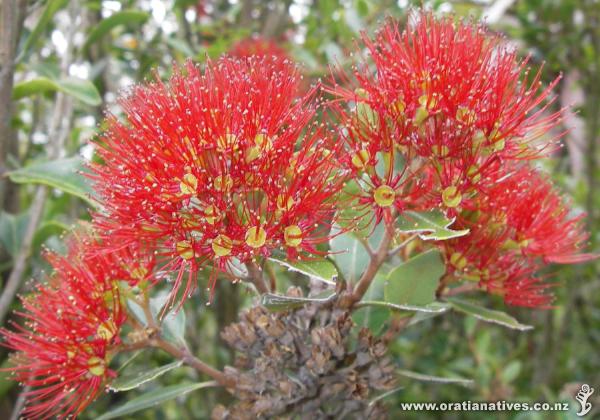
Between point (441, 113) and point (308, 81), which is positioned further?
point (308, 81)

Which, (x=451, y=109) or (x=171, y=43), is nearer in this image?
(x=451, y=109)

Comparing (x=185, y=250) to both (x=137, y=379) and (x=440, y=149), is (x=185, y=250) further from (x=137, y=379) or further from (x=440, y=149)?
(x=440, y=149)

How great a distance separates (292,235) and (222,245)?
11cm

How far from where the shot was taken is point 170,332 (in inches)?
48.3

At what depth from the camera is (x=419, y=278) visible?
1073mm

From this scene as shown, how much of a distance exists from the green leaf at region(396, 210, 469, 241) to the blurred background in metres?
0.91

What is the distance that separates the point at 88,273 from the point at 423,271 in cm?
60

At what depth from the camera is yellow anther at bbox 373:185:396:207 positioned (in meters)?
1.01

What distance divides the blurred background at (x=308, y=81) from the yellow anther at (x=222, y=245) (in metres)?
0.78

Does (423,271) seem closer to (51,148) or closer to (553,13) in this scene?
(51,148)

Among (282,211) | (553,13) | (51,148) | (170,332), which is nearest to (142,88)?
(282,211)

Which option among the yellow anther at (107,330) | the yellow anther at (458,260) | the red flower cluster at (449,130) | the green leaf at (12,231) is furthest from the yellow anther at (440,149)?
the green leaf at (12,231)

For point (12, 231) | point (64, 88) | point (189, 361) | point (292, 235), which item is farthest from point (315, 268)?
point (12, 231)

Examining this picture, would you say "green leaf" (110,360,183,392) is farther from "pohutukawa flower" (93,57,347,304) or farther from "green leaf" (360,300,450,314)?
"green leaf" (360,300,450,314)
